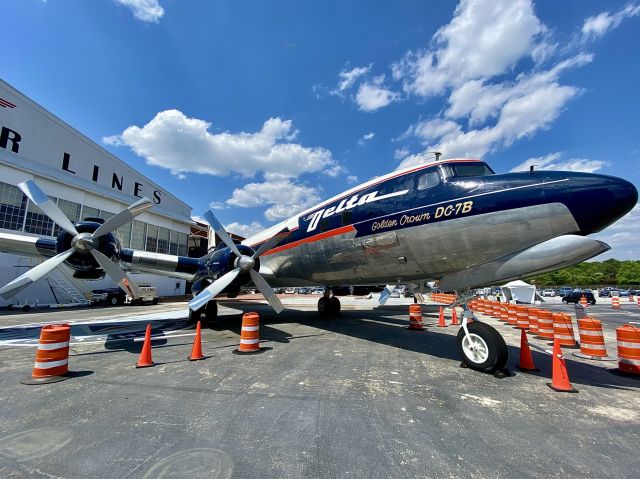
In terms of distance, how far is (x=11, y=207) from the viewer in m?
21.7

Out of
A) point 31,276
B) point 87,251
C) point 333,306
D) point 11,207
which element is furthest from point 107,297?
point 31,276

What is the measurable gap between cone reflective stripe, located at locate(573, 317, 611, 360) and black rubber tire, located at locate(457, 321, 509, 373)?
129 inches

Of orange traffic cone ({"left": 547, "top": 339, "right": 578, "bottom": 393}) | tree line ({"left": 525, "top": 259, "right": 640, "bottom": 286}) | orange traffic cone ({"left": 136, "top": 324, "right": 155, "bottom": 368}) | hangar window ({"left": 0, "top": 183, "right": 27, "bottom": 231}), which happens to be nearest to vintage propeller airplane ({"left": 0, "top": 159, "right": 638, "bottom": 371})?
orange traffic cone ({"left": 547, "top": 339, "right": 578, "bottom": 393})

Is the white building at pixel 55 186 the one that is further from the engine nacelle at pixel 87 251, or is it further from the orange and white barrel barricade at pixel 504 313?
the orange and white barrel barricade at pixel 504 313

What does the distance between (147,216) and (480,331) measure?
3601cm

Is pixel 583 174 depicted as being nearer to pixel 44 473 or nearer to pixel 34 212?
pixel 44 473

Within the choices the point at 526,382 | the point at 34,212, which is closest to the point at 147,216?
the point at 34,212

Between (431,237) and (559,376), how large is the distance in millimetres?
3273

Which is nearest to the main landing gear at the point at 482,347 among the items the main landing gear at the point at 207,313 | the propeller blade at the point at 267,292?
the propeller blade at the point at 267,292

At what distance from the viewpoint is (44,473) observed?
2.80 meters

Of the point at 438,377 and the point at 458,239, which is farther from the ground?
the point at 458,239

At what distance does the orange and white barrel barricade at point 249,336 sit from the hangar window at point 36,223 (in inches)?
968

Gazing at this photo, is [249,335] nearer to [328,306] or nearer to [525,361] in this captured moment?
[525,361]

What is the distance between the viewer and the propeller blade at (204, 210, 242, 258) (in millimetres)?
10445
